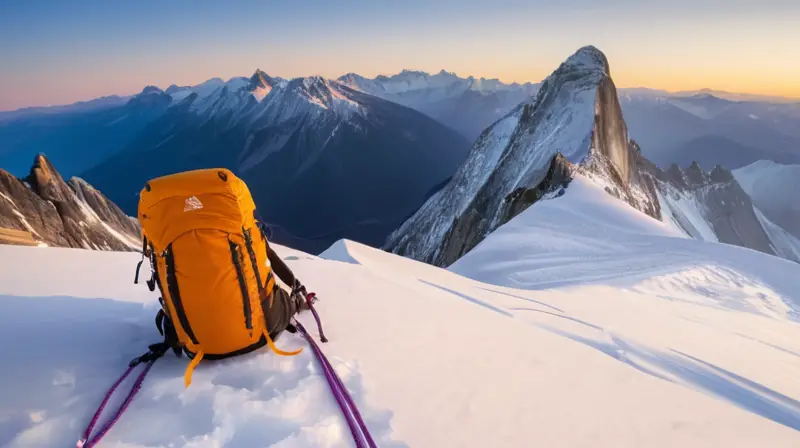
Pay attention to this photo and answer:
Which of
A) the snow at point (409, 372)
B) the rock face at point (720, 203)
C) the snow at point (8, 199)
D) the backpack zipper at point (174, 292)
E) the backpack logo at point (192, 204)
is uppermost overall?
the backpack logo at point (192, 204)

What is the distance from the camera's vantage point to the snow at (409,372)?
326 cm

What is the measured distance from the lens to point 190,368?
11.9ft

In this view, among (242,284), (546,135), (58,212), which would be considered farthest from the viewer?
(546,135)

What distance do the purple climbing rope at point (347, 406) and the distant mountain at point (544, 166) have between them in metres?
23.2

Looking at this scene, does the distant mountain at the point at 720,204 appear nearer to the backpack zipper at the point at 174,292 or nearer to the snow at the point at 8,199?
the snow at the point at 8,199

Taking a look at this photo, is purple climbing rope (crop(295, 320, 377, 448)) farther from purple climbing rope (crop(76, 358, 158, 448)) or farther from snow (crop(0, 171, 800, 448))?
purple climbing rope (crop(76, 358, 158, 448))

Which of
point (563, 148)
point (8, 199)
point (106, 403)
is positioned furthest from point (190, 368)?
point (563, 148)

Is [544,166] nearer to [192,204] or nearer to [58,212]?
[58,212]

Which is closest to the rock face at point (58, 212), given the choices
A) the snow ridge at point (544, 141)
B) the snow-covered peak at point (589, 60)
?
the snow ridge at point (544, 141)

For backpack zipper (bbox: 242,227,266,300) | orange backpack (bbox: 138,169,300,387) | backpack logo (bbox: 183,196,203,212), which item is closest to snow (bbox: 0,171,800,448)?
orange backpack (bbox: 138,169,300,387)

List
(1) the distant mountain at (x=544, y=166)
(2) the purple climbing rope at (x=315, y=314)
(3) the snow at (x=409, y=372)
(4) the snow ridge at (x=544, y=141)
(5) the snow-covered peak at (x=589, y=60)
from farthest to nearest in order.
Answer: (5) the snow-covered peak at (x=589, y=60), (4) the snow ridge at (x=544, y=141), (1) the distant mountain at (x=544, y=166), (2) the purple climbing rope at (x=315, y=314), (3) the snow at (x=409, y=372)

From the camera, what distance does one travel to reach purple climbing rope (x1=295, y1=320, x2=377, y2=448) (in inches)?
124

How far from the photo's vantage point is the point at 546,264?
1469 cm

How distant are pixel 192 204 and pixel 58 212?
37305 millimetres
